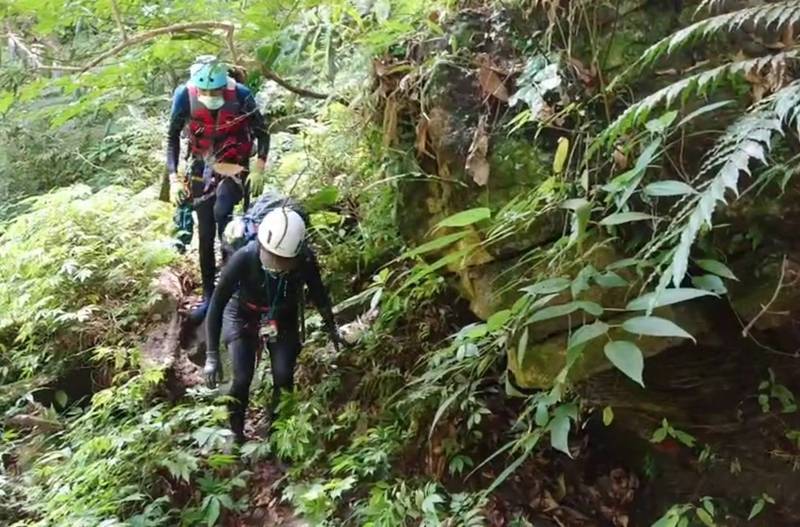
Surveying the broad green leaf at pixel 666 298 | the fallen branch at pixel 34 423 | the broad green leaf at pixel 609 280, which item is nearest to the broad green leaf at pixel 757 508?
the broad green leaf at pixel 609 280

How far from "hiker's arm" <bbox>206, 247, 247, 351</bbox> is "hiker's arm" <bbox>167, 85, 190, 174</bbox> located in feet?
3.80

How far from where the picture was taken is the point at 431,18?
12.1 feet

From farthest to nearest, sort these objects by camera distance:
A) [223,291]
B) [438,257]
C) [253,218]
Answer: [253,218] → [223,291] → [438,257]

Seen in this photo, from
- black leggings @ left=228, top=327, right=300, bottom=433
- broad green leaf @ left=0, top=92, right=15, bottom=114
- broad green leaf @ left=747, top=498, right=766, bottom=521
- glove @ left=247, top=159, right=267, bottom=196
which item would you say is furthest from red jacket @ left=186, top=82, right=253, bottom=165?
broad green leaf @ left=747, top=498, right=766, bottom=521

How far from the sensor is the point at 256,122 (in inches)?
202

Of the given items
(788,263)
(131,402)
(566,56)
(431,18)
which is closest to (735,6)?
(566,56)

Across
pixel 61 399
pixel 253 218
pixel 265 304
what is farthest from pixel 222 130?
pixel 61 399

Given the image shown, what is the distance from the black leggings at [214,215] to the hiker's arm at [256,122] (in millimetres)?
363

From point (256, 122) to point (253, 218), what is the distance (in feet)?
2.65

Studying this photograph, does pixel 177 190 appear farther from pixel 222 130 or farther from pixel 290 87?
pixel 290 87

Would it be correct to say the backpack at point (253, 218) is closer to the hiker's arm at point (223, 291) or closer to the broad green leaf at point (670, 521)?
the hiker's arm at point (223, 291)

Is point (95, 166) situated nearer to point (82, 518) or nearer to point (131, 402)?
point (131, 402)

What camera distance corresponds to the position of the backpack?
4.64 m

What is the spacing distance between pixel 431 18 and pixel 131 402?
10.6 ft
